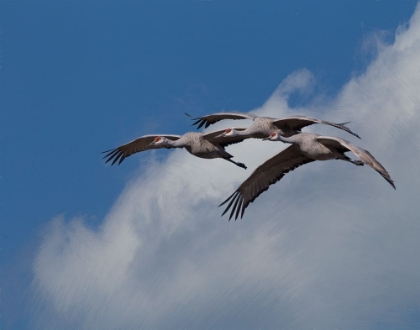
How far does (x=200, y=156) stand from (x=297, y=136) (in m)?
2.86

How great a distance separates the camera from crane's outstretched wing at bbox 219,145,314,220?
22.5 metres

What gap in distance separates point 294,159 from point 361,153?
342cm

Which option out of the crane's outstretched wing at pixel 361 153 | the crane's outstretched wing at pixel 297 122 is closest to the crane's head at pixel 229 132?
the crane's outstretched wing at pixel 297 122

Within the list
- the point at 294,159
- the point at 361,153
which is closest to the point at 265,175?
the point at 294,159

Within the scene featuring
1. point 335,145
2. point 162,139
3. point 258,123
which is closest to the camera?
point 335,145

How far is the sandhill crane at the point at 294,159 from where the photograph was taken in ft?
64.2

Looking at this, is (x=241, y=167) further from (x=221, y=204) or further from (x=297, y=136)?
(x=297, y=136)

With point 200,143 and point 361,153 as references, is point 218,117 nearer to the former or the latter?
point 200,143

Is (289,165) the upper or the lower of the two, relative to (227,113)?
lower

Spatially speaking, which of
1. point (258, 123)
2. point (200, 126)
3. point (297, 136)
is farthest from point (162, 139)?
point (297, 136)

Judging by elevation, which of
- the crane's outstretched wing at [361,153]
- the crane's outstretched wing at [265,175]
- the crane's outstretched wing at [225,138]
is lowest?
the crane's outstretched wing at [361,153]

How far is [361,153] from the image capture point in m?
19.4

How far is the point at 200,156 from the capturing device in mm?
23078

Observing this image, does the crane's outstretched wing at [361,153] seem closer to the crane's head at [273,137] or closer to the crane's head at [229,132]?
the crane's head at [273,137]
